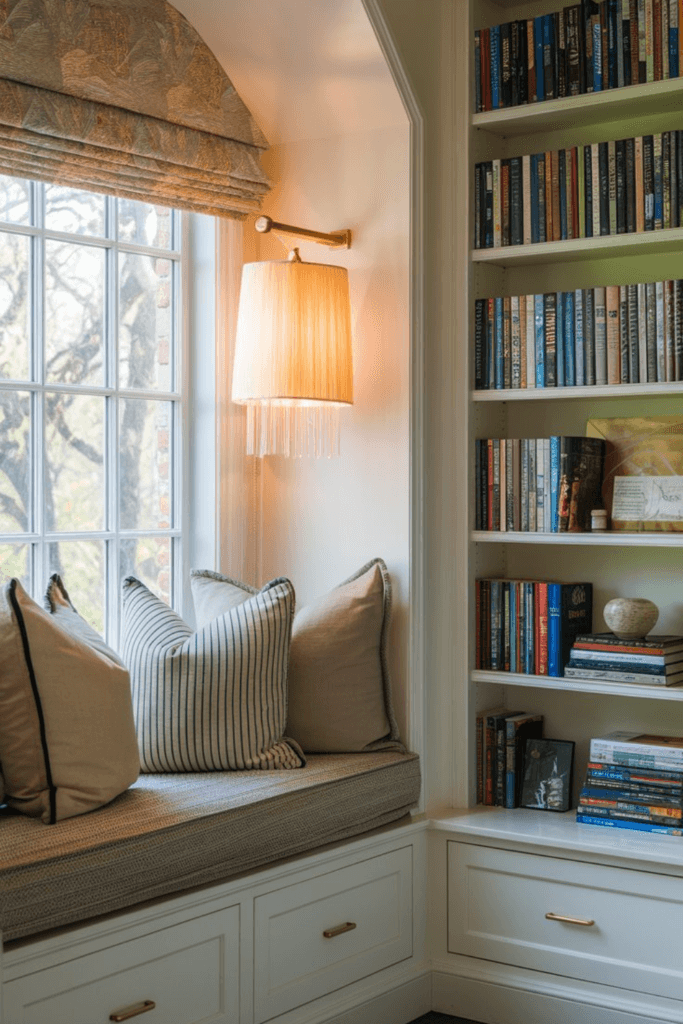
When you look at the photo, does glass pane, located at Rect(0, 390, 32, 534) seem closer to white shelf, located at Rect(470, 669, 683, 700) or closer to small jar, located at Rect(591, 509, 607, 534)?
white shelf, located at Rect(470, 669, 683, 700)

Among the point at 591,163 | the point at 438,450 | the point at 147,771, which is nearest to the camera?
the point at 147,771

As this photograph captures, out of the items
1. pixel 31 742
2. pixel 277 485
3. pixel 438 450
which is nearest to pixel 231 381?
pixel 277 485

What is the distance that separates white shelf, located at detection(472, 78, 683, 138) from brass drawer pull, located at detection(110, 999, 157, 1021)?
86.2 inches

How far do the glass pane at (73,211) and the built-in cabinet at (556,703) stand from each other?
906mm

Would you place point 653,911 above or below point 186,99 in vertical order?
below

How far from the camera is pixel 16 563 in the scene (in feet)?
9.49

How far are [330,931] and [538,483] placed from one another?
1.17m

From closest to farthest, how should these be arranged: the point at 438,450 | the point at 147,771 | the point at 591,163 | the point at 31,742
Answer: the point at 31,742 < the point at 147,771 < the point at 591,163 < the point at 438,450

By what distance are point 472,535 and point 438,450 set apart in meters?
0.24

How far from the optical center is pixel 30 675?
234 cm

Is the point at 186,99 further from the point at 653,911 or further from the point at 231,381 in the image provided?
the point at 653,911

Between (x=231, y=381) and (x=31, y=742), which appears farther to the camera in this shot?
(x=231, y=381)

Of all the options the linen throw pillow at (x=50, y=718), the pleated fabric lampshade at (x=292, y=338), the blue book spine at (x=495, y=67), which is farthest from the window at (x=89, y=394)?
the blue book spine at (x=495, y=67)

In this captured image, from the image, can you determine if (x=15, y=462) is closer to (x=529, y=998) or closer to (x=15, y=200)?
(x=15, y=200)
